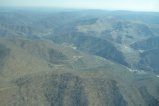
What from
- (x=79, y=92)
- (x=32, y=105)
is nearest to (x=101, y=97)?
(x=79, y=92)

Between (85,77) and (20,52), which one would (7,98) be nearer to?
(85,77)

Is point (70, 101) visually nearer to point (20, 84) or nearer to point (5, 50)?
point (20, 84)

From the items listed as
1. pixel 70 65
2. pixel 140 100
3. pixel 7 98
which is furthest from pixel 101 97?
pixel 70 65

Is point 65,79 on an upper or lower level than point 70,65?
upper

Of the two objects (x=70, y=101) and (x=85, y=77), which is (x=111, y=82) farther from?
(x=70, y=101)

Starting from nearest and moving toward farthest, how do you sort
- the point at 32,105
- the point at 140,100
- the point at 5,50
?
the point at 32,105, the point at 140,100, the point at 5,50

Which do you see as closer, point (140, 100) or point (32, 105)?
point (32, 105)

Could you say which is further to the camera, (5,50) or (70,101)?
(5,50)

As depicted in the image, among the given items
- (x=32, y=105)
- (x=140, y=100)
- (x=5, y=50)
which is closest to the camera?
(x=32, y=105)

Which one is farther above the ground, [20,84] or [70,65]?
[20,84]
